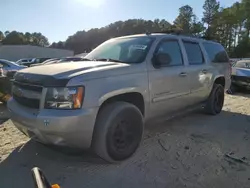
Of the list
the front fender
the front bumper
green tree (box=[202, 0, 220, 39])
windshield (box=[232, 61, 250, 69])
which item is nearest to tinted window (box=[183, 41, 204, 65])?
the front fender

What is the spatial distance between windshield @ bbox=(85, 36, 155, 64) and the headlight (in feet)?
4.08

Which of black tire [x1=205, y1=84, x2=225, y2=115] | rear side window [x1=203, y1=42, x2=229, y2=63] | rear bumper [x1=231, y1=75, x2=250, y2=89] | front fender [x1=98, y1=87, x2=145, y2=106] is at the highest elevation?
rear side window [x1=203, y1=42, x2=229, y2=63]

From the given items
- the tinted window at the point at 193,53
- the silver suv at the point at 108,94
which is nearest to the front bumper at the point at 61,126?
the silver suv at the point at 108,94

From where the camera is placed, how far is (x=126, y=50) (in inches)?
188

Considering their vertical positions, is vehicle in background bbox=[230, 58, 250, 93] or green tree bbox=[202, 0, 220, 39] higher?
green tree bbox=[202, 0, 220, 39]

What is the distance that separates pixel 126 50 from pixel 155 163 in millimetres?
1875

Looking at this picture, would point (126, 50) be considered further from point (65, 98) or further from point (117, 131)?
point (65, 98)

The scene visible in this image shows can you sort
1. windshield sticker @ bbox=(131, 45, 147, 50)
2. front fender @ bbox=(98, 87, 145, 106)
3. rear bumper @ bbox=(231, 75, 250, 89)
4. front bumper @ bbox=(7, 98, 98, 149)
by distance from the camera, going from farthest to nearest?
rear bumper @ bbox=(231, 75, 250, 89) → windshield sticker @ bbox=(131, 45, 147, 50) → front fender @ bbox=(98, 87, 145, 106) → front bumper @ bbox=(7, 98, 98, 149)

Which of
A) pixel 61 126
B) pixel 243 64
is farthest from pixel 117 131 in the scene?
pixel 243 64

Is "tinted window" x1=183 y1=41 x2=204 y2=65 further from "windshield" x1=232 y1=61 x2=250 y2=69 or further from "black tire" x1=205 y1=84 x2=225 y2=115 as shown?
"windshield" x1=232 y1=61 x2=250 y2=69

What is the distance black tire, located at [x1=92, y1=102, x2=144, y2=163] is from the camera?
3.73m

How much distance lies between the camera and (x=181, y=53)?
542 cm

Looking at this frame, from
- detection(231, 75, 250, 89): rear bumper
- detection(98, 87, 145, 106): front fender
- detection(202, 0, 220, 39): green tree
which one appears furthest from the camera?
detection(202, 0, 220, 39): green tree

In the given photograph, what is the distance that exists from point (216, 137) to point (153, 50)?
2.00m
